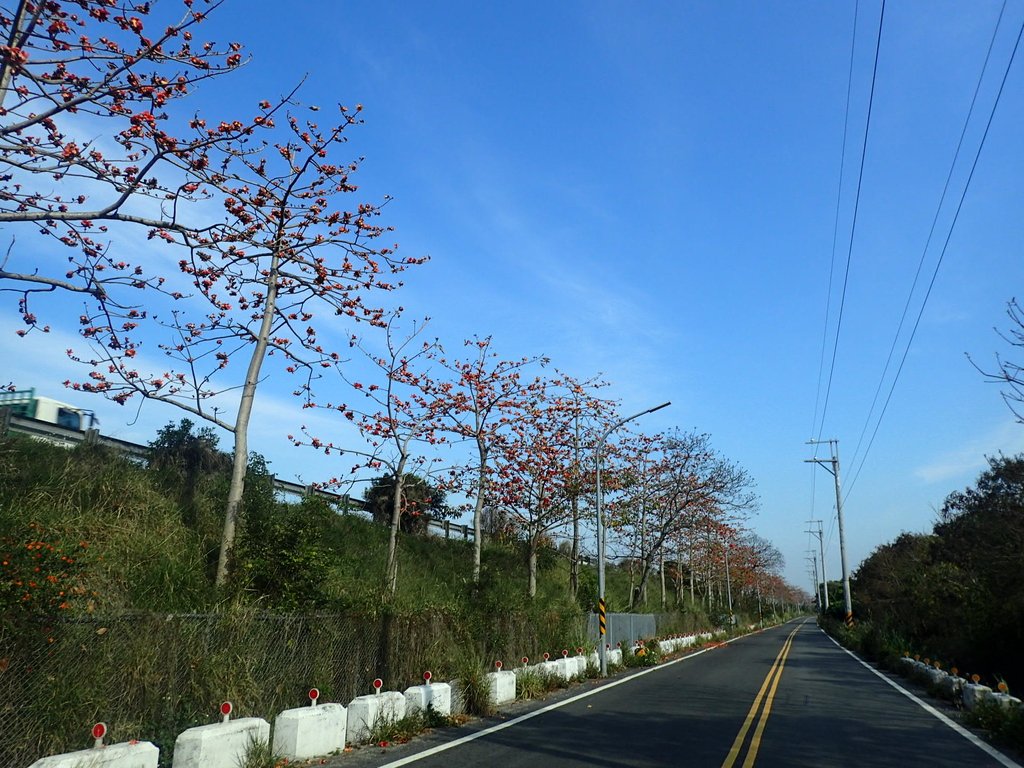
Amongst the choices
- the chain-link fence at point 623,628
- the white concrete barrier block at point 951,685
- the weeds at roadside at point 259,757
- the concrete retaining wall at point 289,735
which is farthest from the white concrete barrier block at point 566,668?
the weeds at roadside at point 259,757

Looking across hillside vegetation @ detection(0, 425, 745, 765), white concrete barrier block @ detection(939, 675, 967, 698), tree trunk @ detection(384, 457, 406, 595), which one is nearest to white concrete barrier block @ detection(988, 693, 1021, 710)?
white concrete barrier block @ detection(939, 675, 967, 698)

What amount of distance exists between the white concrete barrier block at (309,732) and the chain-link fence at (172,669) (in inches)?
39.5

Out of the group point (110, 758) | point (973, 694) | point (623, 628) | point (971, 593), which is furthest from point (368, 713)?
point (971, 593)

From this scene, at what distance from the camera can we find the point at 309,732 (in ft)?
31.3

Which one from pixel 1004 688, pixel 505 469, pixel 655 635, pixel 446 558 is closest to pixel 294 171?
pixel 1004 688

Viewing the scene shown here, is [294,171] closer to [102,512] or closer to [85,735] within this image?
[85,735]

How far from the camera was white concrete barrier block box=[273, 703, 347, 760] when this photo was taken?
9.25m

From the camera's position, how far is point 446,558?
32.3 meters

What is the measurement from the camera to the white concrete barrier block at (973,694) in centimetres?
1437

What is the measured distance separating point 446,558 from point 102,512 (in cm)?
1998

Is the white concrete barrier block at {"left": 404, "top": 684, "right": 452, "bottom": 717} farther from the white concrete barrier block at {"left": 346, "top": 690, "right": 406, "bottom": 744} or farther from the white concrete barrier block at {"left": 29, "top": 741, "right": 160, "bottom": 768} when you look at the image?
the white concrete barrier block at {"left": 29, "top": 741, "right": 160, "bottom": 768}

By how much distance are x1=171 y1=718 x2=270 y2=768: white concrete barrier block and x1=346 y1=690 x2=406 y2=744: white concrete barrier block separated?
209 centimetres

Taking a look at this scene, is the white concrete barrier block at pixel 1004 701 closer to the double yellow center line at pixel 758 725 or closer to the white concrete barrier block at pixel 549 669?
the double yellow center line at pixel 758 725

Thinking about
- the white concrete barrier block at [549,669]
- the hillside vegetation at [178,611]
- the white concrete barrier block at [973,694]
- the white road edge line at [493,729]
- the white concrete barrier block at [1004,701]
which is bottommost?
the white road edge line at [493,729]
